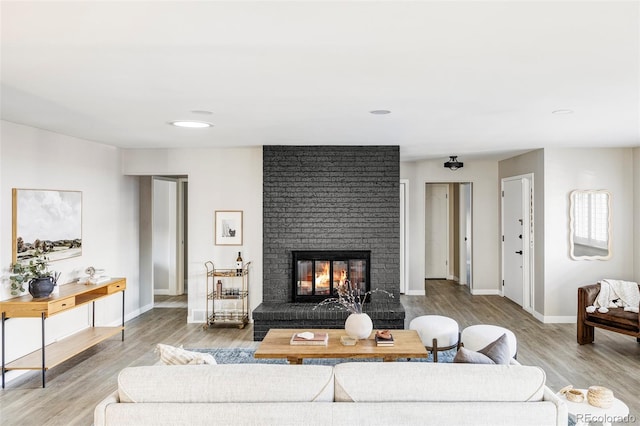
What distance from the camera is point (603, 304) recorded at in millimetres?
4691

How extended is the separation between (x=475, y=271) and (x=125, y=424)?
6.68 metres

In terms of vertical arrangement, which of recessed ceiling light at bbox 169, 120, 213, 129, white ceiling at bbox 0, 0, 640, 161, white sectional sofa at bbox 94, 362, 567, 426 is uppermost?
recessed ceiling light at bbox 169, 120, 213, 129

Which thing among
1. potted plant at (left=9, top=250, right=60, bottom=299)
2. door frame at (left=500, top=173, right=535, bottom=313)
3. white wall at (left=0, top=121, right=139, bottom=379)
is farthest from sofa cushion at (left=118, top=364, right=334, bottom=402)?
door frame at (left=500, top=173, right=535, bottom=313)

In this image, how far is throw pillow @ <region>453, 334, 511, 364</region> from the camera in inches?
91.8

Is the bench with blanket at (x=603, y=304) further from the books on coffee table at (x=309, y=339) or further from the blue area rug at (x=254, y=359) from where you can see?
the books on coffee table at (x=309, y=339)

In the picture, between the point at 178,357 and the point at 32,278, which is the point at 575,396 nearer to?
the point at 178,357

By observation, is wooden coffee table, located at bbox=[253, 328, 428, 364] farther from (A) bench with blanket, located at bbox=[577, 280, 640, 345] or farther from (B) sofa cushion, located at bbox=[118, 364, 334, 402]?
(A) bench with blanket, located at bbox=[577, 280, 640, 345]

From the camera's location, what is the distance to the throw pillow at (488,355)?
91.8 inches

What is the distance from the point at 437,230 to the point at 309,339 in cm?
599

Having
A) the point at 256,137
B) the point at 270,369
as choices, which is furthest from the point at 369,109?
the point at 270,369

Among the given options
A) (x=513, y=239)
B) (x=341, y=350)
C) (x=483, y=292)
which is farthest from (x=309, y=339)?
(x=483, y=292)

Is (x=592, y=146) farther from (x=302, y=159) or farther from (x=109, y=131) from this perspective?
(x=109, y=131)

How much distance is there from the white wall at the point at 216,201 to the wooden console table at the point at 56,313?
3.78ft

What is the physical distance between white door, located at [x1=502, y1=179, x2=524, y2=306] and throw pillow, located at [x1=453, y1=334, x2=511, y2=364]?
4401mm
